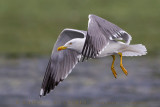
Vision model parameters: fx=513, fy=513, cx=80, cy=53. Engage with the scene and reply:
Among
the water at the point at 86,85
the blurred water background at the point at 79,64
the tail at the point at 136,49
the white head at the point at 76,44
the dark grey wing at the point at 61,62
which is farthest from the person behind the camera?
the blurred water background at the point at 79,64

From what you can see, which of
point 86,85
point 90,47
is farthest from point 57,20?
point 90,47

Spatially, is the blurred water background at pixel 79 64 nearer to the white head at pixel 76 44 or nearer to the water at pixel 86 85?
the water at pixel 86 85

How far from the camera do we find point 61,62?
31.9 feet

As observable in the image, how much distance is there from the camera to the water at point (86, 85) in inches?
623

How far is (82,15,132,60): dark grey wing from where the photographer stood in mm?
7973

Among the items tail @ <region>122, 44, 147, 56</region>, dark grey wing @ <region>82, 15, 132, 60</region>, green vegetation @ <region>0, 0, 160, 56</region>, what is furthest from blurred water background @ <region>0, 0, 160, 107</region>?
dark grey wing @ <region>82, 15, 132, 60</region>

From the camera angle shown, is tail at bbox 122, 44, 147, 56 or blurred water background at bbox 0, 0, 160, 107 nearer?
tail at bbox 122, 44, 147, 56

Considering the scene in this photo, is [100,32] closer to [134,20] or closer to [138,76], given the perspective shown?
[138,76]

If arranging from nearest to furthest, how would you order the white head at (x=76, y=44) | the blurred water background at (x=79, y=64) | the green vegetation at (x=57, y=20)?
1. the white head at (x=76, y=44)
2. the blurred water background at (x=79, y=64)
3. the green vegetation at (x=57, y=20)

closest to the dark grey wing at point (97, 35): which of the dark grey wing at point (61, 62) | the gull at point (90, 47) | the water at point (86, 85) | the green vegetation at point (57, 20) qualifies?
the gull at point (90, 47)

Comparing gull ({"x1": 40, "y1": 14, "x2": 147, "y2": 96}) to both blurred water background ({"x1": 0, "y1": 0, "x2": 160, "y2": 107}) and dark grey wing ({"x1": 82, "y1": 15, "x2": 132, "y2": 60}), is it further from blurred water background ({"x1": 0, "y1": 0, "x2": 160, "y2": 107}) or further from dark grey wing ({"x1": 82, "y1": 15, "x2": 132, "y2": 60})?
blurred water background ({"x1": 0, "y1": 0, "x2": 160, "y2": 107})

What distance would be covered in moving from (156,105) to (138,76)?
3204 mm

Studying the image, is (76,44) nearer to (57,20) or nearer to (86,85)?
(86,85)

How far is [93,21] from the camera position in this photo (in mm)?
8422
